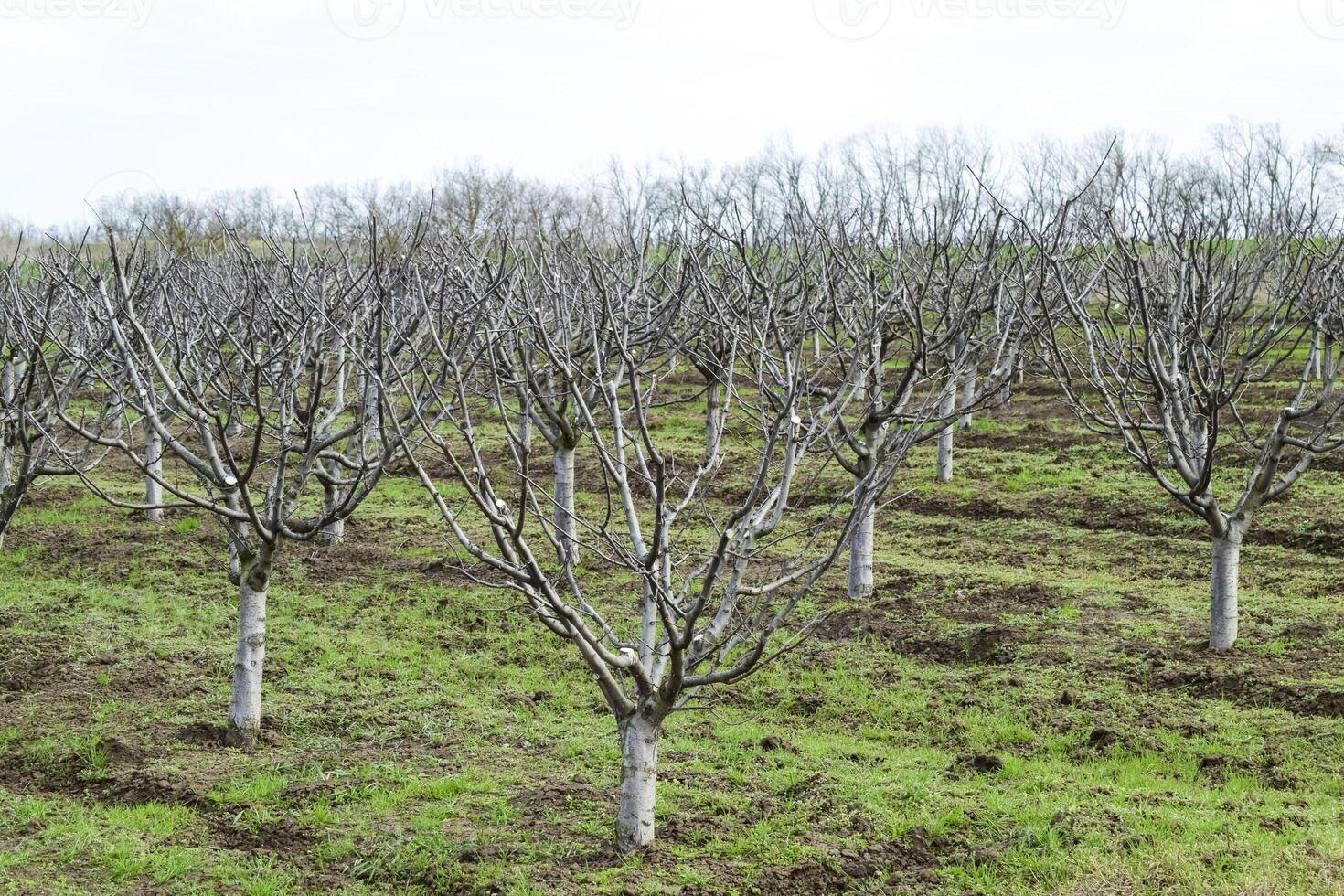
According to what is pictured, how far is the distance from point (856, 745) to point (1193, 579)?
5837 mm

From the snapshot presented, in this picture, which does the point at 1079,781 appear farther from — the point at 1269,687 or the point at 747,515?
the point at 747,515

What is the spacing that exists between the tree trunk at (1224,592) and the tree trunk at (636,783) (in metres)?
5.83

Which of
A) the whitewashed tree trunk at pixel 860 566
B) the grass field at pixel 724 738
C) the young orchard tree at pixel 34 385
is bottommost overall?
the grass field at pixel 724 738

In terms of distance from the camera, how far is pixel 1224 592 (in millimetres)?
8938

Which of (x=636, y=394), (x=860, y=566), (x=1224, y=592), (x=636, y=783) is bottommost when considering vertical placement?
(x=636, y=783)

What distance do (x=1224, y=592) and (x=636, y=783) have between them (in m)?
5.97

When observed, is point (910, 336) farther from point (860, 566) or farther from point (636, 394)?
point (636, 394)

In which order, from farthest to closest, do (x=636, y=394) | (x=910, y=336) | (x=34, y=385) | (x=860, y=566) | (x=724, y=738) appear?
(x=910, y=336) → (x=860, y=566) → (x=34, y=385) → (x=724, y=738) → (x=636, y=394)

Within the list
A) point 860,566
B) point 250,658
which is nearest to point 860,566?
point 860,566

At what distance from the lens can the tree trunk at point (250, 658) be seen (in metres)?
7.09

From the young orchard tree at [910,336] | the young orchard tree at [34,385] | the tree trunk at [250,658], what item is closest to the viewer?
the young orchard tree at [910,336]

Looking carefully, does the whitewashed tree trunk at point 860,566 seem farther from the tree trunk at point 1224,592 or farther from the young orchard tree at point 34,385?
the young orchard tree at point 34,385

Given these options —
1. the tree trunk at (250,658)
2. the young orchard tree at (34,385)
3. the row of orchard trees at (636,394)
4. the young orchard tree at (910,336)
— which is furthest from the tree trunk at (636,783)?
the young orchard tree at (34,385)

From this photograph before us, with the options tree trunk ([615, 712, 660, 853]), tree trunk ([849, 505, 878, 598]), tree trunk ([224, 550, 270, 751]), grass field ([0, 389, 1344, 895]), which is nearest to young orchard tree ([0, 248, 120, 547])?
tree trunk ([224, 550, 270, 751])
